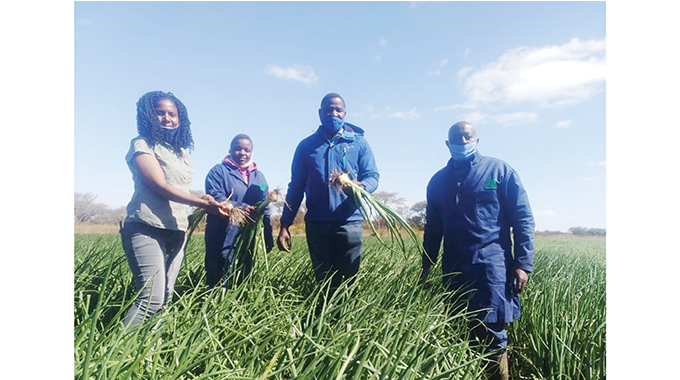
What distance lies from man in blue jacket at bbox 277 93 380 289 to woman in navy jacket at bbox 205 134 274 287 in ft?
1.25

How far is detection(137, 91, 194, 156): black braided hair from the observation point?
1.72 meters

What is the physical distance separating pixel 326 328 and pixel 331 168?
3.11ft

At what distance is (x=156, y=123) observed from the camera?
1736 mm

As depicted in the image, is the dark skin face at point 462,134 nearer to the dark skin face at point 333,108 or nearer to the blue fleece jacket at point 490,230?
the blue fleece jacket at point 490,230

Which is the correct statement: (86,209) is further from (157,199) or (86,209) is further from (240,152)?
(240,152)

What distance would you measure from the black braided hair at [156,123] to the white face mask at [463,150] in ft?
4.25

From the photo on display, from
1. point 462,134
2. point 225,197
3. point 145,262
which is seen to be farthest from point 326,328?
point 225,197

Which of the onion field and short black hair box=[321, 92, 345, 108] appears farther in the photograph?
short black hair box=[321, 92, 345, 108]

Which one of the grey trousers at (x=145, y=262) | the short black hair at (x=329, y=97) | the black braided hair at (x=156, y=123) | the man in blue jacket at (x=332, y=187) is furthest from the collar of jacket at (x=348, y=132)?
the grey trousers at (x=145, y=262)

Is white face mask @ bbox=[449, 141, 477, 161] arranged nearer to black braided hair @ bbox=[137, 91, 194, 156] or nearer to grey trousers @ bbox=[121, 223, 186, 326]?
black braided hair @ bbox=[137, 91, 194, 156]

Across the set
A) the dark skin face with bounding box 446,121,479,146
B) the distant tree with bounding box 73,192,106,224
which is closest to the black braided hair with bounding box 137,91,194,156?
the distant tree with bounding box 73,192,106,224
